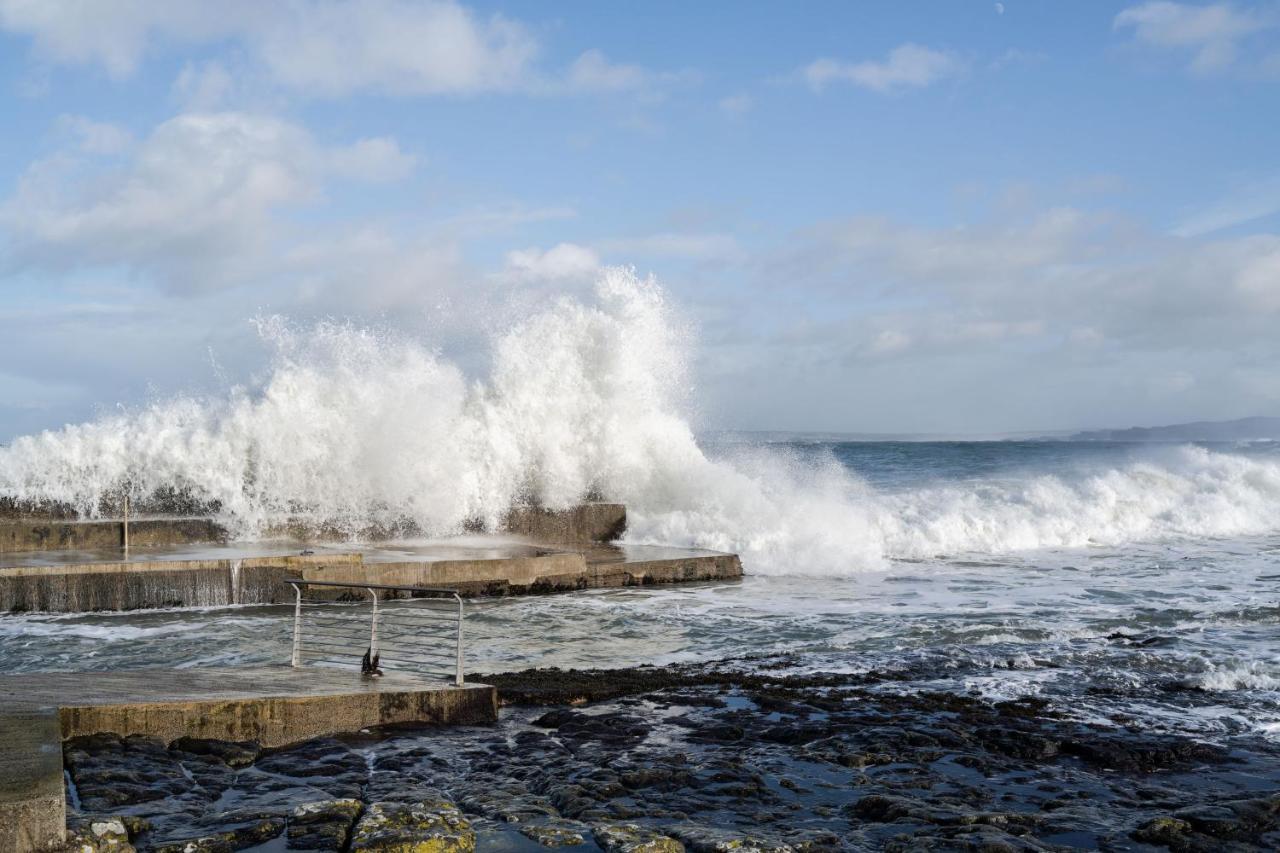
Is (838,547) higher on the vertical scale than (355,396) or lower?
lower

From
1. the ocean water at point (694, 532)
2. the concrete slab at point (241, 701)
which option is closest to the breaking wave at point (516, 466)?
the ocean water at point (694, 532)

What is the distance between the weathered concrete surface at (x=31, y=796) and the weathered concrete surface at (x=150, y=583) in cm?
806

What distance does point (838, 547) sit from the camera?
1914 centimetres

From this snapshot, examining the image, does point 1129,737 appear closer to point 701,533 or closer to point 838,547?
point 838,547

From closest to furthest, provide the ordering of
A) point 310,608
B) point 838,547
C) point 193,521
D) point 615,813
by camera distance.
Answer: point 615,813 → point 310,608 → point 193,521 → point 838,547

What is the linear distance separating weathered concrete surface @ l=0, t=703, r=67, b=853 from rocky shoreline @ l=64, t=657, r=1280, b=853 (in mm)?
204

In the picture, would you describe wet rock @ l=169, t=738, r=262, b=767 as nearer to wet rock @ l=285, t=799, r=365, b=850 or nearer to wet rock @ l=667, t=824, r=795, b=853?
wet rock @ l=285, t=799, r=365, b=850

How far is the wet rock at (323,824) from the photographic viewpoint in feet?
16.9

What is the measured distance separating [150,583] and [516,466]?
8.92 m

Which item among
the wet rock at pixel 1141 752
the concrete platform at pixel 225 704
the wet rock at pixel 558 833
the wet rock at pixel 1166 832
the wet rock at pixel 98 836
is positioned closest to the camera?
the wet rock at pixel 98 836

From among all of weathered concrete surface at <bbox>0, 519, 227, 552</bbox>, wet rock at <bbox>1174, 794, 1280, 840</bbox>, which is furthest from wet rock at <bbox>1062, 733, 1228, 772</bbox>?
weathered concrete surface at <bbox>0, 519, 227, 552</bbox>

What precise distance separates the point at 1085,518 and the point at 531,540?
13.9 metres

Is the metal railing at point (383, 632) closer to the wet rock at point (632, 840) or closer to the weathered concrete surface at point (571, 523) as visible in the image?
the wet rock at point (632, 840)

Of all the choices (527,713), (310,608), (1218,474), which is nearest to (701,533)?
(310,608)
